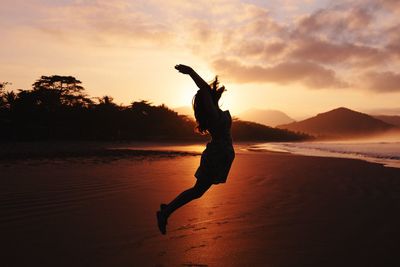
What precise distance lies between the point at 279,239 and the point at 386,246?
1.24 metres

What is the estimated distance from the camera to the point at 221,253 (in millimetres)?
4277

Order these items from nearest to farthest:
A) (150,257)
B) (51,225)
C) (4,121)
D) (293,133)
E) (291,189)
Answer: (150,257)
(51,225)
(291,189)
(4,121)
(293,133)

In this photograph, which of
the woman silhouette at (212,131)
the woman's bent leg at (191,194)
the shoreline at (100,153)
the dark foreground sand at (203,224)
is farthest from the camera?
the shoreline at (100,153)

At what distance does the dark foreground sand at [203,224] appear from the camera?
4164 mm

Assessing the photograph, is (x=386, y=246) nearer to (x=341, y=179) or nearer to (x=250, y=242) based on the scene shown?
(x=250, y=242)

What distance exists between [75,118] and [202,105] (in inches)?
1697

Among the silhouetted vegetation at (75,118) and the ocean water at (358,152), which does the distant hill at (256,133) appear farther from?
the ocean water at (358,152)

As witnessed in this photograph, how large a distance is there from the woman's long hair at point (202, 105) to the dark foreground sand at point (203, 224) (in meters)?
1.42

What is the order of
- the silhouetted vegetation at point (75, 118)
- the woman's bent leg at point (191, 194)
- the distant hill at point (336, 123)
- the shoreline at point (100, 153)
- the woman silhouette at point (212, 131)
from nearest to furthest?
the woman silhouette at point (212, 131) → the woman's bent leg at point (191, 194) → the shoreline at point (100, 153) → the silhouetted vegetation at point (75, 118) → the distant hill at point (336, 123)

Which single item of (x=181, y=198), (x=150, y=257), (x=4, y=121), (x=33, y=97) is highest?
(x=33, y=97)

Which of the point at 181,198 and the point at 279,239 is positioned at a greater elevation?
the point at 181,198

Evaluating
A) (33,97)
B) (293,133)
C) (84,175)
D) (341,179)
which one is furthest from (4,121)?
(293,133)

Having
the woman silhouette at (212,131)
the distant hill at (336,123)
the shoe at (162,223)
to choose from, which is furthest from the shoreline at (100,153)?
the distant hill at (336,123)

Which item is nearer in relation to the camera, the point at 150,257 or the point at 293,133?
the point at 150,257
